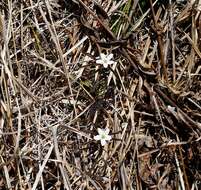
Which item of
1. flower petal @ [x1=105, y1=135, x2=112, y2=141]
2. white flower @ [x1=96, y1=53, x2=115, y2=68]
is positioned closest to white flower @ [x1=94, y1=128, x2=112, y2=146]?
flower petal @ [x1=105, y1=135, x2=112, y2=141]

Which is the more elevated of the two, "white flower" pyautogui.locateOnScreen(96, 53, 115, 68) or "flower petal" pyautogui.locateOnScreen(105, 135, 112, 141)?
"white flower" pyautogui.locateOnScreen(96, 53, 115, 68)

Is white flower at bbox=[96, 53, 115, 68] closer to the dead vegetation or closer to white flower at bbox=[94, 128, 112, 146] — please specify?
the dead vegetation

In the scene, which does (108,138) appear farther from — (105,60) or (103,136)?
(105,60)

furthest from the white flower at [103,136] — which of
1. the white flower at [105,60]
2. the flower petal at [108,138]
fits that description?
the white flower at [105,60]

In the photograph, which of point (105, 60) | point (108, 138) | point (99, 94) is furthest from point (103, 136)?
point (105, 60)

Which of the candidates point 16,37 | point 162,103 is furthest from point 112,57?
point 16,37

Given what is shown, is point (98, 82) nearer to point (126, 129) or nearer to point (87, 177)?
point (126, 129)
